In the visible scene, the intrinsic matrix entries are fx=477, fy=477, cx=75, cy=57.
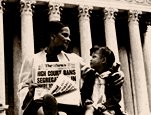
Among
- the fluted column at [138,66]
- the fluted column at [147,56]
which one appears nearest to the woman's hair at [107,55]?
the fluted column at [138,66]

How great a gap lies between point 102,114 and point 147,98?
31102 millimetres

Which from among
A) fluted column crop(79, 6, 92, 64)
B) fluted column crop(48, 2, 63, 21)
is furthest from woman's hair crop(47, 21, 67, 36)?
fluted column crop(48, 2, 63, 21)

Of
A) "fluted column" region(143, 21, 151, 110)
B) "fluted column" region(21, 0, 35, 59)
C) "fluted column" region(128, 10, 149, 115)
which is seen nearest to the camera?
"fluted column" region(21, 0, 35, 59)

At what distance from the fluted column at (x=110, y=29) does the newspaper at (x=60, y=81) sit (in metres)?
29.7

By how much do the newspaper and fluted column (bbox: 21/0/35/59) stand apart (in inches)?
1060

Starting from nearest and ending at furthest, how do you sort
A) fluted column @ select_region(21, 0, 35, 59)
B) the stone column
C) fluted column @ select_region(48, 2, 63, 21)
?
fluted column @ select_region(21, 0, 35, 59), fluted column @ select_region(48, 2, 63, 21), the stone column

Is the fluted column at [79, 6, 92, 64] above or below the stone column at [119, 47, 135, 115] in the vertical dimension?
above

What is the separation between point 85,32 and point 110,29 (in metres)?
2.20

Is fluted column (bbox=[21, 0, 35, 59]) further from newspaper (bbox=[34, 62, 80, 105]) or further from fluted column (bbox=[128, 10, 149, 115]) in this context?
newspaper (bbox=[34, 62, 80, 105])

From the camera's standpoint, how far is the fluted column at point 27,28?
33.5m

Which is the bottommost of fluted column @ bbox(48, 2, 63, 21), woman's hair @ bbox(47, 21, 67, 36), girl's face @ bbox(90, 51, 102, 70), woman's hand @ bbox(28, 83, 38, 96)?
woman's hand @ bbox(28, 83, 38, 96)

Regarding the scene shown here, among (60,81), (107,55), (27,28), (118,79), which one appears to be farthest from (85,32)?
(60,81)

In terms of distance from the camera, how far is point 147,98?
36.9 m

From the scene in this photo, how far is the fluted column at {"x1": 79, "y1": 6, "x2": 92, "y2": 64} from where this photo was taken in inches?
1396
